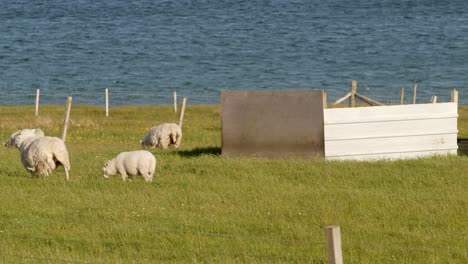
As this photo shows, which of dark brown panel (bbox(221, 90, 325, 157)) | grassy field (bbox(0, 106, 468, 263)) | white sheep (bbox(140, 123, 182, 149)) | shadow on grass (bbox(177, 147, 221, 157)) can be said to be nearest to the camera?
grassy field (bbox(0, 106, 468, 263))

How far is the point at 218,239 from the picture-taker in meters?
16.8

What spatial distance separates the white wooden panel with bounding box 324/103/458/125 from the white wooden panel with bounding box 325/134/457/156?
532 mm

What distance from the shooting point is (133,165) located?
22688mm

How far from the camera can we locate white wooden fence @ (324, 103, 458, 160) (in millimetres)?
27609

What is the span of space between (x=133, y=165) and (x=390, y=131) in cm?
839

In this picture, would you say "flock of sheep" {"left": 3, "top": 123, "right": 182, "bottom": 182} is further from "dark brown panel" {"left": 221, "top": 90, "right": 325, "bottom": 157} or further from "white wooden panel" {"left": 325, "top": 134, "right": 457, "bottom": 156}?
"white wooden panel" {"left": 325, "top": 134, "right": 457, "bottom": 156}

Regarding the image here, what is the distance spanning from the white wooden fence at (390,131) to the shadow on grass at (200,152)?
3338 millimetres

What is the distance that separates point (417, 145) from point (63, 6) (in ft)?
505

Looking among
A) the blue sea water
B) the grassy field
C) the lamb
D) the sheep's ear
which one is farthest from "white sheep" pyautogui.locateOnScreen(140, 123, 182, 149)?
the blue sea water

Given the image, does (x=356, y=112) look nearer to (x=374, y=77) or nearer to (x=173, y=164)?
(x=173, y=164)

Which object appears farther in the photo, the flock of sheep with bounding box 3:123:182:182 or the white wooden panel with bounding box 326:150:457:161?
the white wooden panel with bounding box 326:150:457:161

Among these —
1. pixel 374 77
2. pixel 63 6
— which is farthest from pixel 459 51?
pixel 63 6

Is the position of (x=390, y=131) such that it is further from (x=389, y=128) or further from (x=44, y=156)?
(x=44, y=156)

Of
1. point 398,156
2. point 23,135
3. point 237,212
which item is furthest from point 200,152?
point 237,212
